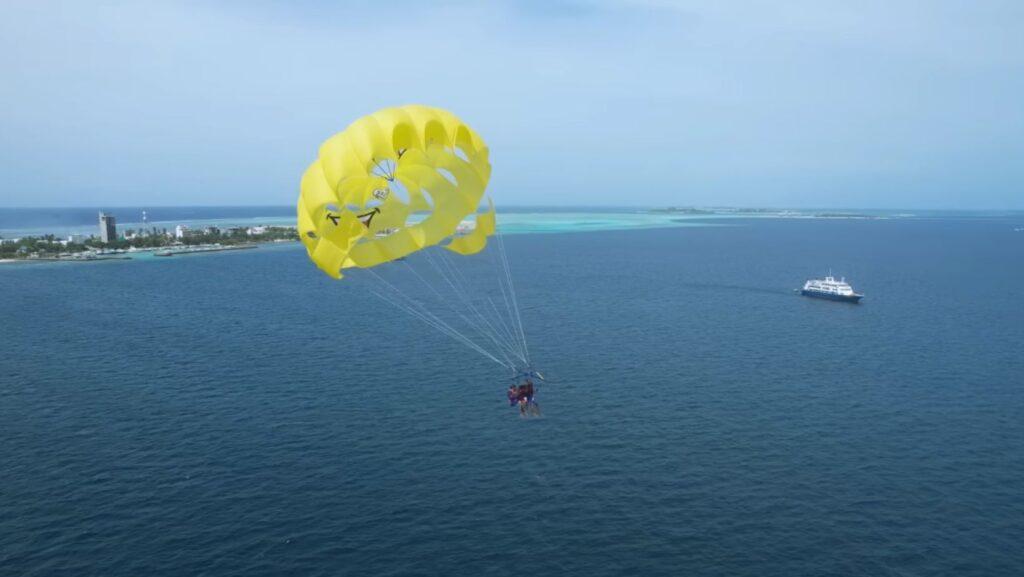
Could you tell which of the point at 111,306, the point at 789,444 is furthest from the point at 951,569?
the point at 111,306

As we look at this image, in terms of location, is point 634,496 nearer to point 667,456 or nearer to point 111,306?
point 667,456

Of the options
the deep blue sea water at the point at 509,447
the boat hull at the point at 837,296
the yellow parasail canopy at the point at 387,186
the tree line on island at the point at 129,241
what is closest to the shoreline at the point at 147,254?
the tree line on island at the point at 129,241

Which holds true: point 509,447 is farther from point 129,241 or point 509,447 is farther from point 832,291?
point 129,241

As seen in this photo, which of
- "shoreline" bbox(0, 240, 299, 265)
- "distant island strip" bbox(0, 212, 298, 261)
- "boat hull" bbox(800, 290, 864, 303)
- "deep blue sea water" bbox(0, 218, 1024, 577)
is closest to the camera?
"deep blue sea water" bbox(0, 218, 1024, 577)

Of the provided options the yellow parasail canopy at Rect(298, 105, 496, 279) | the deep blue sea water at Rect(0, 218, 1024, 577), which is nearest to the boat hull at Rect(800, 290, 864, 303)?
the deep blue sea water at Rect(0, 218, 1024, 577)

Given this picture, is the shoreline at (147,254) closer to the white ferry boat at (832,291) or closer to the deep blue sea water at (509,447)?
the deep blue sea water at (509,447)

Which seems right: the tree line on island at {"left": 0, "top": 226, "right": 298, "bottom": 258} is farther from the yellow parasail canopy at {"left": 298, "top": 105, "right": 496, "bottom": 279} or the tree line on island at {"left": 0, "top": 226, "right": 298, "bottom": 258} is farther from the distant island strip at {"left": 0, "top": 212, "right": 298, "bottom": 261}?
the yellow parasail canopy at {"left": 298, "top": 105, "right": 496, "bottom": 279}

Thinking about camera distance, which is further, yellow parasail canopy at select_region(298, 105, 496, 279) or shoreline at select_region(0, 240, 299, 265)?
shoreline at select_region(0, 240, 299, 265)
